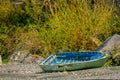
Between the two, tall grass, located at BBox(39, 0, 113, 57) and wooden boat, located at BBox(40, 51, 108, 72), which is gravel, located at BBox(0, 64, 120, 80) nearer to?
wooden boat, located at BBox(40, 51, 108, 72)

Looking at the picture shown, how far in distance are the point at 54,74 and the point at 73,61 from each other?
1714 mm

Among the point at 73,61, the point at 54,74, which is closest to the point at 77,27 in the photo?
the point at 73,61

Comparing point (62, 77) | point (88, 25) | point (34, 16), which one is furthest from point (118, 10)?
point (62, 77)

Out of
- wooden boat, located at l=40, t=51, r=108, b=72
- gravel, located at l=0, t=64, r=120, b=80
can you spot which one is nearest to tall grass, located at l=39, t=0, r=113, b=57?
wooden boat, located at l=40, t=51, r=108, b=72

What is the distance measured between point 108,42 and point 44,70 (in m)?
3.05

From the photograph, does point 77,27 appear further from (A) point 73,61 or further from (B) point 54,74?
(B) point 54,74

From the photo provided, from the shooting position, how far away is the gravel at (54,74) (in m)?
13.7

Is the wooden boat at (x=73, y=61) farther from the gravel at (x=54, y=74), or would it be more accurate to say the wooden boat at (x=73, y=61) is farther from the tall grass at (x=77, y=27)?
the tall grass at (x=77, y=27)

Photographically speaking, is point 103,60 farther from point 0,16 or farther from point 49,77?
point 0,16

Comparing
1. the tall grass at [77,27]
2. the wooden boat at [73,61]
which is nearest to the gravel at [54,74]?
the wooden boat at [73,61]

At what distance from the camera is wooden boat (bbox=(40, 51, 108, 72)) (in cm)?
1512

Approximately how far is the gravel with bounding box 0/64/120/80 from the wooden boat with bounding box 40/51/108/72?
0.23 metres

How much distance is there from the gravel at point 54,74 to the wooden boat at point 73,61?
0.23m

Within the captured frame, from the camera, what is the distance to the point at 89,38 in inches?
713
